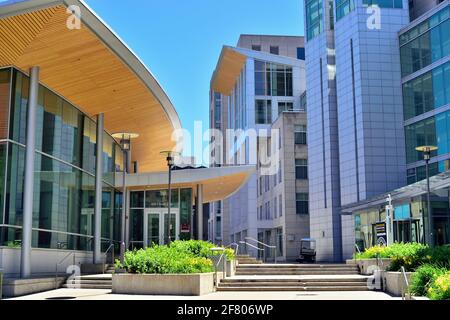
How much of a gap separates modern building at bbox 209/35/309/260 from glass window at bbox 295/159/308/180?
10 cm

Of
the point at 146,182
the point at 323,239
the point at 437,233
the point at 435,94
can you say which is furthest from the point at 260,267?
the point at 323,239

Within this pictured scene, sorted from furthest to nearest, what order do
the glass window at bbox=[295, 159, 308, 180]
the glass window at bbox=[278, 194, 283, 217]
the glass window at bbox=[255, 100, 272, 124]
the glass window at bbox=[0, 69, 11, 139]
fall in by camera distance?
the glass window at bbox=[255, 100, 272, 124] → the glass window at bbox=[278, 194, 283, 217] → the glass window at bbox=[295, 159, 308, 180] → the glass window at bbox=[0, 69, 11, 139]

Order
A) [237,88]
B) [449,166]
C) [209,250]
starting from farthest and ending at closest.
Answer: [237,88]
[449,166]
[209,250]

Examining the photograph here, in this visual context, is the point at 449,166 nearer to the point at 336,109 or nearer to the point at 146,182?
the point at 336,109

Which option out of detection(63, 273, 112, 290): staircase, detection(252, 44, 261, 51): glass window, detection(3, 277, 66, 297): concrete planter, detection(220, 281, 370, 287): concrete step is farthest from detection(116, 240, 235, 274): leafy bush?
detection(252, 44, 261, 51): glass window

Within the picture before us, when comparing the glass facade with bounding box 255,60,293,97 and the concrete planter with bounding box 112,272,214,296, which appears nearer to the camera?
the concrete planter with bounding box 112,272,214,296

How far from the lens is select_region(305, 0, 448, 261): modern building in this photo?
1821 inches

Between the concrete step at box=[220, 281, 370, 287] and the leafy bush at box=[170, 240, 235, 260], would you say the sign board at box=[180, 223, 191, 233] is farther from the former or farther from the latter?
the concrete step at box=[220, 281, 370, 287]

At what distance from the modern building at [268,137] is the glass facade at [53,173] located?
32571mm

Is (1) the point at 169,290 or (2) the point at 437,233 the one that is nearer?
(1) the point at 169,290

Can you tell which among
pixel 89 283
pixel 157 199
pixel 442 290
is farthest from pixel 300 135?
pixel 442 290

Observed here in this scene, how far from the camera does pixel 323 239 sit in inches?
2095
